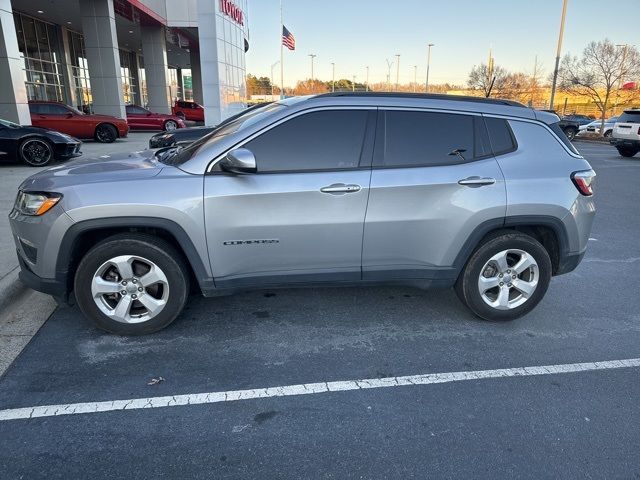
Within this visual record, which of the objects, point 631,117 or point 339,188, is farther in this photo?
point 631,117

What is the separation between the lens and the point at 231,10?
23344 millimetres

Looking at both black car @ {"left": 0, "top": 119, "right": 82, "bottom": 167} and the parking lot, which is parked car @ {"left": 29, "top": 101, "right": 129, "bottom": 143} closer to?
black car @ {"left": 0, "top": 119, "right": 82, "bottom": 167}

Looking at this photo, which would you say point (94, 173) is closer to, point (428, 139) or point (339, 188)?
point (339, 188)

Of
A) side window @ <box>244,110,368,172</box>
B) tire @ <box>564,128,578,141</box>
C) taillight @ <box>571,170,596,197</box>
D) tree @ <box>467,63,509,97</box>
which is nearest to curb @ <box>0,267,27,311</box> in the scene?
side window @ <box>244,110,368,172</box>

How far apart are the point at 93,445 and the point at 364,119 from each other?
278 centimetres

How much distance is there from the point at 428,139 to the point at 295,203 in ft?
3.90

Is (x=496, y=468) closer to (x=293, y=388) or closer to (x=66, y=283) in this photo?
(x=293, y=388)

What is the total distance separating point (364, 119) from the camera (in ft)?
11.8

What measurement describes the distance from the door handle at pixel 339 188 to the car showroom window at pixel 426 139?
315mm

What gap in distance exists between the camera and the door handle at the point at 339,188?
3432 millimetres

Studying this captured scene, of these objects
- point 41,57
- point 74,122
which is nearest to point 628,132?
point 74,122

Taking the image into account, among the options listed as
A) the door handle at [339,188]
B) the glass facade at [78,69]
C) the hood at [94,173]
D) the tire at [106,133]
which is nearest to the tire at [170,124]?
the tire at [106,133]

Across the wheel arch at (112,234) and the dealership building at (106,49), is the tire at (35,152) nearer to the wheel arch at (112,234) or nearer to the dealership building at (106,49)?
the dealership building at (106,49)

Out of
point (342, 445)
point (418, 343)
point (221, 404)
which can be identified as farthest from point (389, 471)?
point (418, 343)
